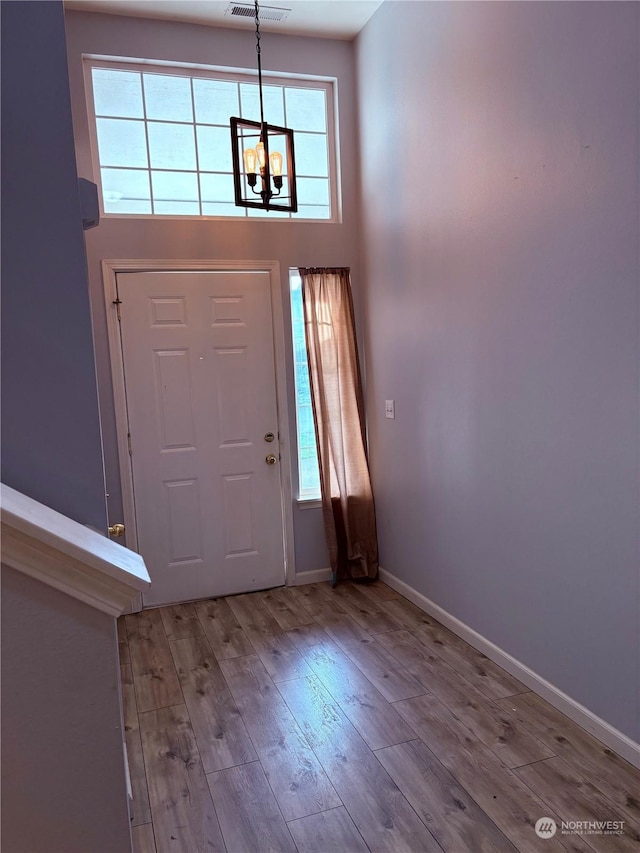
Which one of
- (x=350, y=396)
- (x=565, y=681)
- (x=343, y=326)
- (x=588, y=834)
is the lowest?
(x=588, y=834)

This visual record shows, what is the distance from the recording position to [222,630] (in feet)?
11.1

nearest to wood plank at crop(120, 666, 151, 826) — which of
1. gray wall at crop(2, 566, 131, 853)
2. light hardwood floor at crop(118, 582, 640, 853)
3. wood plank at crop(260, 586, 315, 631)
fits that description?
light hardwood floor at crop(118, 582, 640, 853)

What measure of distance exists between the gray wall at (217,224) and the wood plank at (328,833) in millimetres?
2111

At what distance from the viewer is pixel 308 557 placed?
13.3ft

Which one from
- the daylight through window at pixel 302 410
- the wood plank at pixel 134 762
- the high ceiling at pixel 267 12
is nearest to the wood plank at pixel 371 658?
the daylight through window at pixel 302 410

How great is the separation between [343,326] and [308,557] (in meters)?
1.56

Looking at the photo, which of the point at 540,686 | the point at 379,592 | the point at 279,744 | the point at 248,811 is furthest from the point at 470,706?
the point at 379,592

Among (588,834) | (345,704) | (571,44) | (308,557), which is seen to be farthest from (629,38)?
(308,557)

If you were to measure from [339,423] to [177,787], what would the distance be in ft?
7.62

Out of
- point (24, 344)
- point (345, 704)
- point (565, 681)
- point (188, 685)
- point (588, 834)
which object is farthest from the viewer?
point (188, 685)

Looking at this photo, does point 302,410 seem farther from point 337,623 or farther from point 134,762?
point 134,762

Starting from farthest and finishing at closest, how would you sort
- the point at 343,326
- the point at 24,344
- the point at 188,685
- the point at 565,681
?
the point at 343,326 → the point at 188,685 → the point at 565,681 → the point at 24,344

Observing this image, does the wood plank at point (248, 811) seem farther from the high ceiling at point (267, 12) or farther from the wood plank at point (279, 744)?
the high ceiling at point (267, 12)

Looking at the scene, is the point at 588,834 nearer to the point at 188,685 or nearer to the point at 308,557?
the point at 188,685
